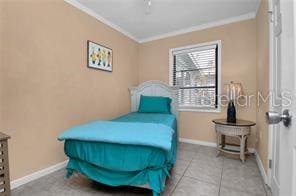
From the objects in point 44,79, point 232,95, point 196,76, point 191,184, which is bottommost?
point 191,184

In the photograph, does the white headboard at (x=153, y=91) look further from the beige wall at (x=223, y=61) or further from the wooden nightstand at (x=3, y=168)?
the wooden nightstand at (x=3, y=168)

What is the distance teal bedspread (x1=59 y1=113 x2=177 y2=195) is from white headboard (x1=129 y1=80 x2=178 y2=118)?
6.06 ft

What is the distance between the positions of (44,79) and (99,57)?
1.05 m

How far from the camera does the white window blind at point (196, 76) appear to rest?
11.1 feet

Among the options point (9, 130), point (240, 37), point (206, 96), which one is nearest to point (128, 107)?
point (206, 96)

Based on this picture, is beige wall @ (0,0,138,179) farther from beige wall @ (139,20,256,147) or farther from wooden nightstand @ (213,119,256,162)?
wooden nightstand @ (213,119,256,162)

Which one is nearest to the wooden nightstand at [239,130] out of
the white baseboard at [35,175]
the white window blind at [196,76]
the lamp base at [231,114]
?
the lamp base at [231,114]

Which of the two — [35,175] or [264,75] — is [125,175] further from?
[264,75]

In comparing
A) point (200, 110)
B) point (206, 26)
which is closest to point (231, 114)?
point (200, 110)

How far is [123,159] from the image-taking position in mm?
1583

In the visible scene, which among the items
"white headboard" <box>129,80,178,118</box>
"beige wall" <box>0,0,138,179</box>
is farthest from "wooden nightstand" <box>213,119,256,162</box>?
"beige wall" <box>0,0,138,179</box>

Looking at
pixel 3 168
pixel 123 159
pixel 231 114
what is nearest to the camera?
pixel 3 168

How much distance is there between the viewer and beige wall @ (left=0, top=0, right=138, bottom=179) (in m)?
1.87

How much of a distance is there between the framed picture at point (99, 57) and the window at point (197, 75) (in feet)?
4.52
